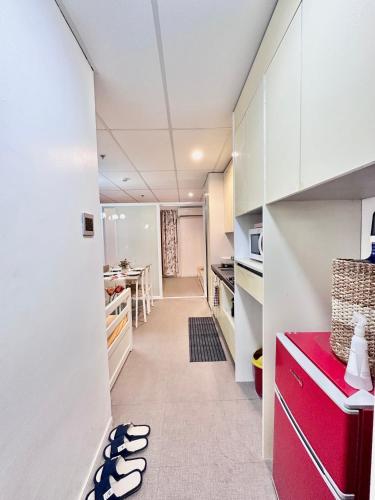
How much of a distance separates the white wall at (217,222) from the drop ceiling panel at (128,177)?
3.98 feet

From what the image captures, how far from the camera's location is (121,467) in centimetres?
131

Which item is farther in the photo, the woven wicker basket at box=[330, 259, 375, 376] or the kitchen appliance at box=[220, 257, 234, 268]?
the kitchen appliance at box=[220, 257, 234, 268]

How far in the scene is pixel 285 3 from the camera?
979mm

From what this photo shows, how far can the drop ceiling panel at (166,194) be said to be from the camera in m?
4.83

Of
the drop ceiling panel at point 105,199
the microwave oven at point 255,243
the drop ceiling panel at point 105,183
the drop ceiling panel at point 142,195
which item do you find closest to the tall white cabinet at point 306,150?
the microwave oven at point 255,243

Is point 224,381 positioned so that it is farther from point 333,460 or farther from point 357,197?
point 357,197

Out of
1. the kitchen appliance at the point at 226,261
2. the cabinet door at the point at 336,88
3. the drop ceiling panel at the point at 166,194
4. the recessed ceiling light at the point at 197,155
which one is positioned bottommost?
the kitchen appliance at the point at 226,261

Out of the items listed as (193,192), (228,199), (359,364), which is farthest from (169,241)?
(359,364)

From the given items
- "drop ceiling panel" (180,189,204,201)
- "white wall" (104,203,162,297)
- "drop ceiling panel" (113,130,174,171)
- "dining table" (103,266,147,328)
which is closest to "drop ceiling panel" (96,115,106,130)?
"drop ceiling panel" (113,130,174,171)

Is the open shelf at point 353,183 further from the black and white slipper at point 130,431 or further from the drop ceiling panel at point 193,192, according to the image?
the drop ceiling panel at point 193,192

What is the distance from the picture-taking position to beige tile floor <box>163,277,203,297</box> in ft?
17.8

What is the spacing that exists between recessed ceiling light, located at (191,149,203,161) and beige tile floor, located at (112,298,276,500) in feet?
7.85

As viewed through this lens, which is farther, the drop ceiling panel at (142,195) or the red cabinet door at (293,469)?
the drop ceiling panel at (142,195)

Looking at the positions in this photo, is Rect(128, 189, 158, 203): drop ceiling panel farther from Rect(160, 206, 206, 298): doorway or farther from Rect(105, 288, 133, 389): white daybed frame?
Rect(105, 288, 133, 389): white daybed frame
